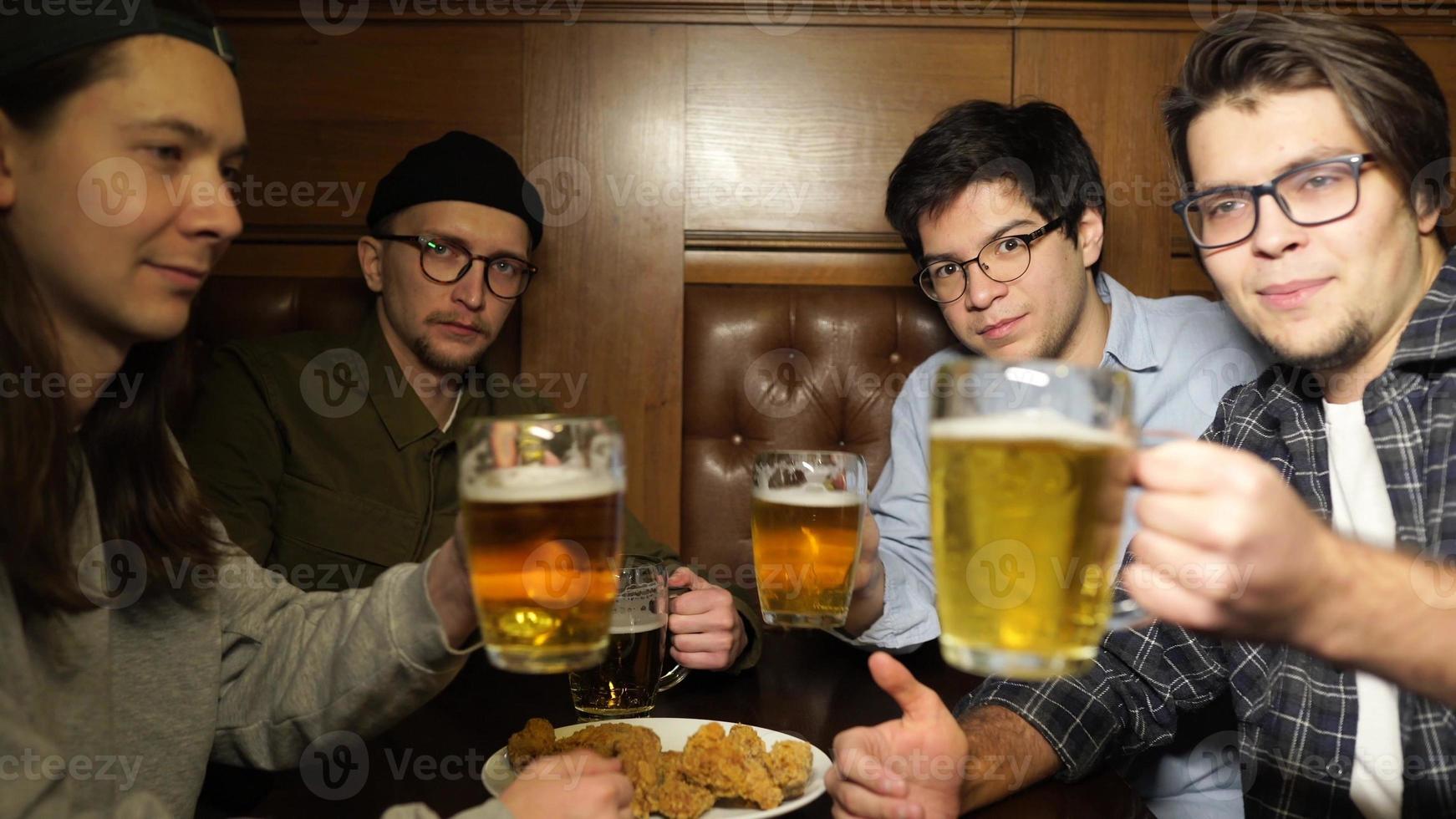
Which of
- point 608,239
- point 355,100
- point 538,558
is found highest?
point 355,100

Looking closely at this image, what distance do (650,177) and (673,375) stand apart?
1.62ft

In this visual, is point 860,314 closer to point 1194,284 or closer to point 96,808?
point 1194,284

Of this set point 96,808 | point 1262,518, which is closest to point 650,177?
point 96,808

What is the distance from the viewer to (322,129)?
2635 mm

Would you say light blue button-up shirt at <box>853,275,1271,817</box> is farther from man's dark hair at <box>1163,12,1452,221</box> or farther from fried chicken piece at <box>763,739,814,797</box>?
fried chicken piece at <box>763,739,814,797</box>

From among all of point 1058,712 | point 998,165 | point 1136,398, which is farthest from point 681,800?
point 998,165

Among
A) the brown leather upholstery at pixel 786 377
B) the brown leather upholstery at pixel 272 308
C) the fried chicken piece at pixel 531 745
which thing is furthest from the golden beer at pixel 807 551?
the brown leather upholstery at pixel 272 308

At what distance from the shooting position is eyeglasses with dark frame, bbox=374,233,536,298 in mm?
2207

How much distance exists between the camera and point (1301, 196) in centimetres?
133

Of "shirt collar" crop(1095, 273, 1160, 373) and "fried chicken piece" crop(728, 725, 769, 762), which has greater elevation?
"shirt collar" crop(1095, 273, 1160, 373)

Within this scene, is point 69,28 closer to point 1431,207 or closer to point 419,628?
point 419,628

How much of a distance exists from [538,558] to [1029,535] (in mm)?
372

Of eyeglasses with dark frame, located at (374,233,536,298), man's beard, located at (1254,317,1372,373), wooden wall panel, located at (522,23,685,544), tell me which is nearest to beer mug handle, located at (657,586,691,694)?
man's beard, located at (1254,317,1372,373)

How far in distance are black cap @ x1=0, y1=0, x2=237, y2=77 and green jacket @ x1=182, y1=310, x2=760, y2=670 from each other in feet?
3.63
